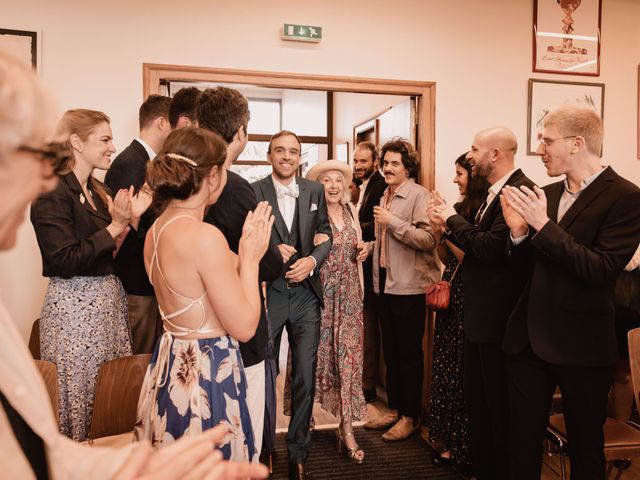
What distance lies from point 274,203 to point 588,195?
162 cm

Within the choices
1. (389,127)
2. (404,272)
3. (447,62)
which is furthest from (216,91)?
(389,127)

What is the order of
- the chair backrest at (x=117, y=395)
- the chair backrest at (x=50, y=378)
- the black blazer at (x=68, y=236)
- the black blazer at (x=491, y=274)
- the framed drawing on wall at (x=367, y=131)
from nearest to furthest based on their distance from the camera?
the chair backrest at (x=50, y=378)
the chair backrest at (x=117, y=395)
the black blazer at (x=68, y=236)
the black blazer at (x=491, y=274)
the framed drawing on wall at (x=367, y=131)

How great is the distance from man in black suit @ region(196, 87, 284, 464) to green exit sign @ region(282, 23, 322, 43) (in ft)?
4.75

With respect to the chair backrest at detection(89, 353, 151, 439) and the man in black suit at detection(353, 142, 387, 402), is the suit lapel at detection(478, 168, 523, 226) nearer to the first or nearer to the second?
the man in black suit at detection(353, 142, 387, 402)

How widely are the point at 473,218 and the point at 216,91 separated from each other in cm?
156

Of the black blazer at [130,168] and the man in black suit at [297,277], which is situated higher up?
the black blazer at [130,168]

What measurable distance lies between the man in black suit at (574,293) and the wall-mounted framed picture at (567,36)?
1943mm

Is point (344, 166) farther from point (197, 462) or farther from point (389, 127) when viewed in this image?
point (197, 462)

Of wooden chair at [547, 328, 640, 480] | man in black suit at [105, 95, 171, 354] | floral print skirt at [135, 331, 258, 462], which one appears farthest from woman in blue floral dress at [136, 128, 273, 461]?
wooden chair at [547, 328, 640, 480]

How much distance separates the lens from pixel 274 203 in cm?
293

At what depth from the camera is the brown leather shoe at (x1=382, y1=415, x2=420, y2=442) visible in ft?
10.8

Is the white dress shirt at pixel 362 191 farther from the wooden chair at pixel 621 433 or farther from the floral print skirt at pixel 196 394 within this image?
the floral print skirt at pixel 196 394

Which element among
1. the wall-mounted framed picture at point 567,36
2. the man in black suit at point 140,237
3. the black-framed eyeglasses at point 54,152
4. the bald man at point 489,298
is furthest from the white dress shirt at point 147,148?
the wall-mounted framed picture at point 567,36

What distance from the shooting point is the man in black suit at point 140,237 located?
2527 millimetres
